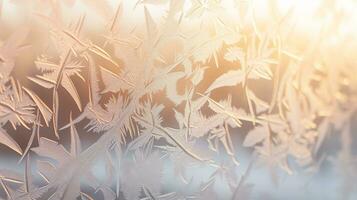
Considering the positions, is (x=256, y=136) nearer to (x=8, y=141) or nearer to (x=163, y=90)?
(x=163, y=90)

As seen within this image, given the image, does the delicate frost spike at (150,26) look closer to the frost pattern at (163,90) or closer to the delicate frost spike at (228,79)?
the frost pattern at (163,90)

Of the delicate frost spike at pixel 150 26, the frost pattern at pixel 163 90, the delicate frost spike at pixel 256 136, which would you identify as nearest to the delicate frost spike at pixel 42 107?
the frost pattern at pixel 163 90

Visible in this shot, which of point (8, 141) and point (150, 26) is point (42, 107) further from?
point (150, 26)

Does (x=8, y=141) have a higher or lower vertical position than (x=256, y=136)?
higher

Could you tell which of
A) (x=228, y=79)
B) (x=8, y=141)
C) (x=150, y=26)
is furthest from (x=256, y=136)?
(x=8, y=141)

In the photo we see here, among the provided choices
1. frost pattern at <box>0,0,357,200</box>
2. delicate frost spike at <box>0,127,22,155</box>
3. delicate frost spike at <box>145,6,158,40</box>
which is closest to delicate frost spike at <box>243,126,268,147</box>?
frost pattern at <box>0,0,357,200</box>

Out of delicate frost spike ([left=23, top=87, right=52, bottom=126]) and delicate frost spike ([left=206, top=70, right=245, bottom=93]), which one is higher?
delicate frost spike ([left=23, top=87, right=52, bottom=126])

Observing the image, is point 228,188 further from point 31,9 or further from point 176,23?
point 31,9

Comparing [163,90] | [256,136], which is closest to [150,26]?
[163,90]

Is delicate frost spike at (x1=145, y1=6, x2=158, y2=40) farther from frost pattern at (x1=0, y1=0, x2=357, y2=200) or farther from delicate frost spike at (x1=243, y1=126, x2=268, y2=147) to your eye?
delicate frost spike at (x1=243, y1=126, x2=268, y2=147)

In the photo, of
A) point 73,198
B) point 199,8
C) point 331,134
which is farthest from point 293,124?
point 73,198

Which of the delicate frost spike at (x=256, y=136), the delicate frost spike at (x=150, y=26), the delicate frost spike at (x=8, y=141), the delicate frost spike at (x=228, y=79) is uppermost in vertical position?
the delicate frost spike at (x=150, y=26)
